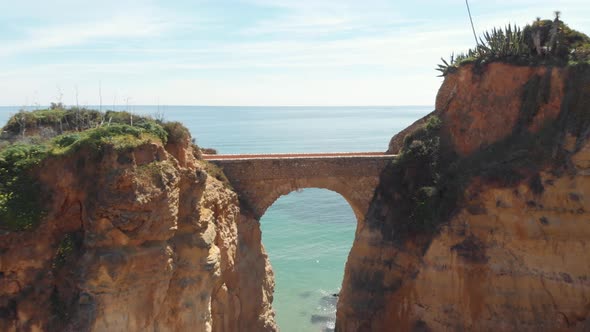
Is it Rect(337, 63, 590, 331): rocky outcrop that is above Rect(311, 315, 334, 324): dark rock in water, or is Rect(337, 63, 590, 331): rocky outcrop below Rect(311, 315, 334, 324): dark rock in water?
above

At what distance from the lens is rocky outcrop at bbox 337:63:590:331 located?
15.5 m

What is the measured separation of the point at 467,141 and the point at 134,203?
11705 mm

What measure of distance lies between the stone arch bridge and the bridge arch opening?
6835 mm

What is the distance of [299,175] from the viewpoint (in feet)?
63.6

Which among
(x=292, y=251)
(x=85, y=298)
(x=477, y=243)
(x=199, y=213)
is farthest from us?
(x=292, y=251)

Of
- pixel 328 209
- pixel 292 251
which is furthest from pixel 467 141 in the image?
pixel 328 209

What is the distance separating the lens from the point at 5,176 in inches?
439

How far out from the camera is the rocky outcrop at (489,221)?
15523 mm

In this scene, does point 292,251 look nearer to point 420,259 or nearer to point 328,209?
point 328,209

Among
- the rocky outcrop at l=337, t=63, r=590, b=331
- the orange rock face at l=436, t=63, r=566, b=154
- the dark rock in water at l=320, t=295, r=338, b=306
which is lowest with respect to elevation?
the dark rock in water at l=320, t=295, r=338, b=306

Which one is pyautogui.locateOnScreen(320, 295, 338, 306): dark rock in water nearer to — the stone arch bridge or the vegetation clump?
the stone arch bridge

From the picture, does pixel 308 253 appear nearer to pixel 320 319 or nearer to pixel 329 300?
pixel 329 300

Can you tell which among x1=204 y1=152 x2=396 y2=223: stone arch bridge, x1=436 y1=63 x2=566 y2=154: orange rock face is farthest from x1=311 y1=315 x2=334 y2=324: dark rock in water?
x1=436 y1=63 x2=566 y2=154: orange rock face

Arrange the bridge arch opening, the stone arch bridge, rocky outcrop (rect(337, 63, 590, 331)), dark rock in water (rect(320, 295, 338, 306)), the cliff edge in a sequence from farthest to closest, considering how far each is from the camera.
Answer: dark rock in water (rect(320, 295, 338, 306)) → the bridge arch opening → the stone arch bridge → rocky outcrop (rect(337, 63, 590, 331)) → the cliff edge
